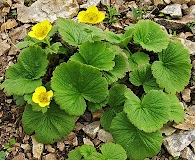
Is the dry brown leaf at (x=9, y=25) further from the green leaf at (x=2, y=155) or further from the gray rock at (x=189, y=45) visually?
the gray rock at (x=189, y=45)

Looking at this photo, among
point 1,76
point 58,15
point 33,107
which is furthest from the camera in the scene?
point 58,15

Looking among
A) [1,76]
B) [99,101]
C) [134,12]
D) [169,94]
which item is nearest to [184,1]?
[134,12]

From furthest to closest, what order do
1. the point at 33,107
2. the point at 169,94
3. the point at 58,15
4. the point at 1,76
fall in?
the point at 58,15, the point at 1,76, the point at 169,94, the point at 33,107

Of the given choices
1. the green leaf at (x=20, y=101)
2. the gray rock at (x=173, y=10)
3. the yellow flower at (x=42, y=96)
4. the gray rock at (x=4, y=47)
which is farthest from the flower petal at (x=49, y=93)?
the gray rock at (x=173, y=10)

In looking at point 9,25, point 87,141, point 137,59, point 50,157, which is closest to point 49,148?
point 50,157

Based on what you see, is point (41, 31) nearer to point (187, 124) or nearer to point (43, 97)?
point (43, 97)

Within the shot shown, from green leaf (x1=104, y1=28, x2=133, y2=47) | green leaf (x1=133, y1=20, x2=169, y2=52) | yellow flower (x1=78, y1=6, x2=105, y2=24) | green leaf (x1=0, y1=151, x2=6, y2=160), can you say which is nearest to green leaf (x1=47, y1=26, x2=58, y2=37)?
yellow flower (x1=78, y1=6, x2=105, y2=24)

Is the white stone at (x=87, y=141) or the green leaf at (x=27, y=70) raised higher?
the green leaf at (x=27, y=70)

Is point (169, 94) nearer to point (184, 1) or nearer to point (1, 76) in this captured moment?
point (184, 1)
